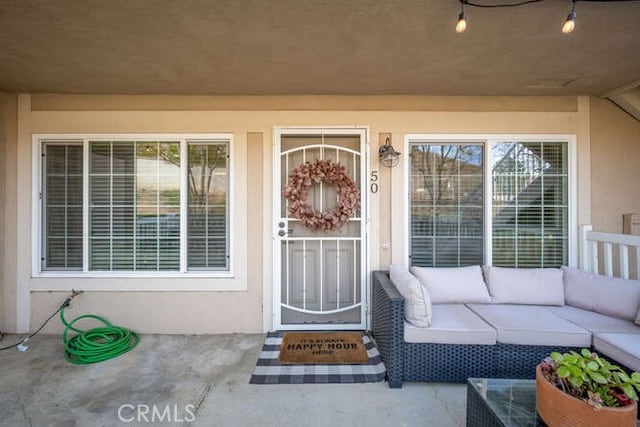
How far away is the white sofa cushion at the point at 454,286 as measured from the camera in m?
2.55

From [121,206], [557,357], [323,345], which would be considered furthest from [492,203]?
[121,206]

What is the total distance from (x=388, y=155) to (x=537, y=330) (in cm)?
187

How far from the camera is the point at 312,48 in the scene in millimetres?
2111

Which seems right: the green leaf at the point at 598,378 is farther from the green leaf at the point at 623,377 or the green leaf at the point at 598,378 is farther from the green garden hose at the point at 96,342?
the green garden hose at the point at 96,342

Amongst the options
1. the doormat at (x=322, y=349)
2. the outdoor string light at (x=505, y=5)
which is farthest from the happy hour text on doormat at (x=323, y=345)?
the outdoor string light at (x=505, y=5)

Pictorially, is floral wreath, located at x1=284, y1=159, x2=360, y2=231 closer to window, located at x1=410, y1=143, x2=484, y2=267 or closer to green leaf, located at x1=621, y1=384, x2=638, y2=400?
window, located at x1=410, y1=143, x2=484, y2=267

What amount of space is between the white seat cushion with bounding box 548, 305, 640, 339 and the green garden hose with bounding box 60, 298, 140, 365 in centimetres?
379

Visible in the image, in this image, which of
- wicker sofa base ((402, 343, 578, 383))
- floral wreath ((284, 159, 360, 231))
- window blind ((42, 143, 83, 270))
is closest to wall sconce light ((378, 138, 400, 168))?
floral wreath ((284, 159, 360, 231))

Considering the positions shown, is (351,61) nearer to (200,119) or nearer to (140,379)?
(200,119)

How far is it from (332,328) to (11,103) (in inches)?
158

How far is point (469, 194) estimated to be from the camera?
298 cm

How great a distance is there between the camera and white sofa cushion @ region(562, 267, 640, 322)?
2236 millimetres

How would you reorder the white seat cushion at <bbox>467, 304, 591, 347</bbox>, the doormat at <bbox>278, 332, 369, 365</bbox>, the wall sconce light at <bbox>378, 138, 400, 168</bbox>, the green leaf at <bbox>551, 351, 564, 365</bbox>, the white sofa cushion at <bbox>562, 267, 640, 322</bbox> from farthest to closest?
the wall sconce light at <bbox>378, 138, 400, 168</bbox>, the doormat at <bbox>278, 332, 369, 365</bbox>, the white sofa cushion at <bbox>562, 267, 640, 322</bbox>, the white seat cushion at <bbox>467, 304, 591, 347</bbox>, the green leaf at <bbox>551, 351, 564, 365</bbox>

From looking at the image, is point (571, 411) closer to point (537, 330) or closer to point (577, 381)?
point (577, 381)
